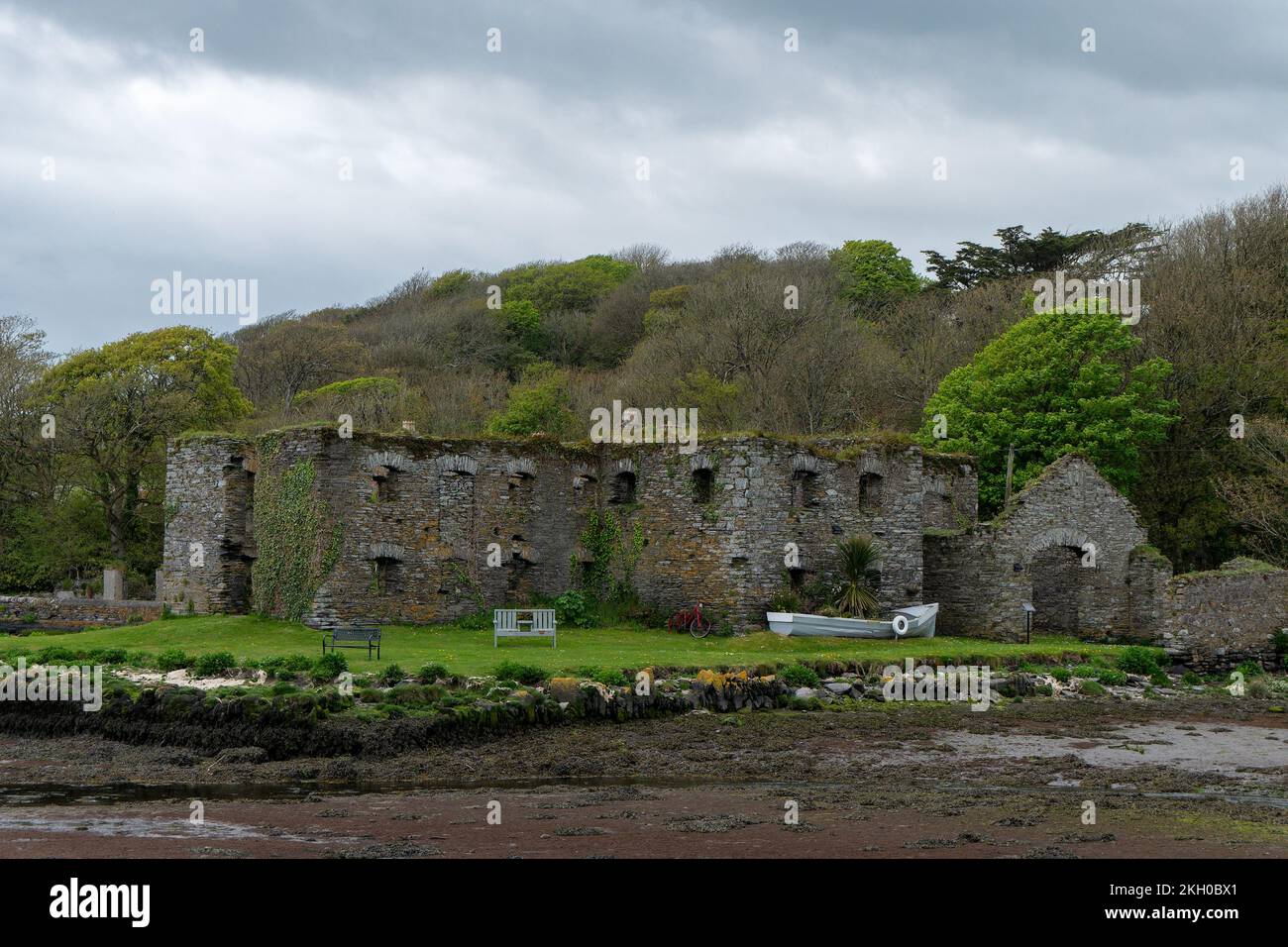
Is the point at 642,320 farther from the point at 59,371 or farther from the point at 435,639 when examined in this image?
the point at 435,639

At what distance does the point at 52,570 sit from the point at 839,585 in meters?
31.4

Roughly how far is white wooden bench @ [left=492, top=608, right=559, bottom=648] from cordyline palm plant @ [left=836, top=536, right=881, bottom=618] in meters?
7.03

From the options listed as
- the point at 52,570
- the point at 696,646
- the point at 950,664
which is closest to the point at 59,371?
the point at 52,570

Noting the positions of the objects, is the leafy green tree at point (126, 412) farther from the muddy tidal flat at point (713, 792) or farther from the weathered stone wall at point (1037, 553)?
the weathered stone wall at point (1037, 553)

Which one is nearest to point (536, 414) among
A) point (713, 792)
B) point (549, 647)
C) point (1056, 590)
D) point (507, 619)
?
point (1056, 590)

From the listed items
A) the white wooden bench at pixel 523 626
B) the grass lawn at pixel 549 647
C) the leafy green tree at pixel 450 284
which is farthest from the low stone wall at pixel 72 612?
the leafy green tree at pixel 450 284

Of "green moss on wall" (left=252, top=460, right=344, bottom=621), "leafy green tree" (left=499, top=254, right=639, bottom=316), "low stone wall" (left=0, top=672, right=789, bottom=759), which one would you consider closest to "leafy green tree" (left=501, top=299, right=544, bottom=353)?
"leafy green tree" (left=499, top=254, right=639, bottom=316)

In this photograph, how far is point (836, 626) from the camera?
2970 centimetres

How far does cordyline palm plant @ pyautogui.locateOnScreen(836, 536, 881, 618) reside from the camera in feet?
101

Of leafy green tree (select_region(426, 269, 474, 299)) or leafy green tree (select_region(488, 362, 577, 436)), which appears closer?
leafy green tree (select_region(488, 362, 577, 436))

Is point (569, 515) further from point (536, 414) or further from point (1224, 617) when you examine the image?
point (536, 414)

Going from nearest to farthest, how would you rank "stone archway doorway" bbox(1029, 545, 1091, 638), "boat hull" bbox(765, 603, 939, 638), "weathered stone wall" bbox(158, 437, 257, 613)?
"boat hull" bbox(765, 603, 939, 638) → "weathered stone wall" bbox(158, 437, 257, 613) → "stone archway doorway" bbox(1029, 545, 1091, 638)

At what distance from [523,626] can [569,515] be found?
4471mm

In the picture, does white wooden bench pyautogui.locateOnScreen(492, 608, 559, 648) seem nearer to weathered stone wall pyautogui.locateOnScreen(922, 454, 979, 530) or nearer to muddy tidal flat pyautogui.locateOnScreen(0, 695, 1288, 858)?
muddy tidal flat pyautogui.locateOnScreen(0, 695, 1288, 858)
